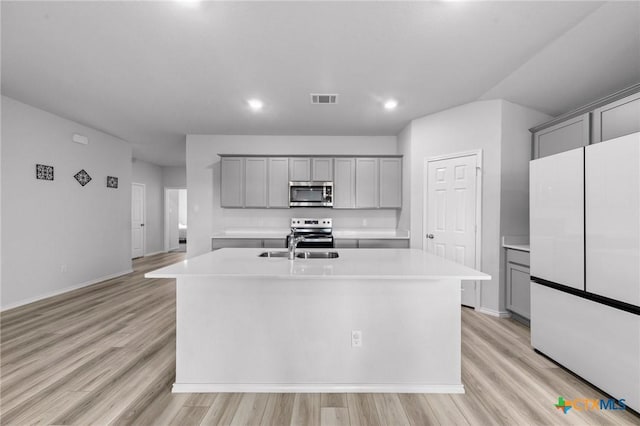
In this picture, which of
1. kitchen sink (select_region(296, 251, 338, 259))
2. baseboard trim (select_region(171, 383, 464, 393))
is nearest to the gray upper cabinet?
kitchen sink (select_region(296, 251, 338, 259))

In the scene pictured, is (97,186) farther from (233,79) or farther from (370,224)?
(370,224)

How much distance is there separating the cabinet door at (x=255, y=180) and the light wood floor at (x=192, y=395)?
2.41 metres

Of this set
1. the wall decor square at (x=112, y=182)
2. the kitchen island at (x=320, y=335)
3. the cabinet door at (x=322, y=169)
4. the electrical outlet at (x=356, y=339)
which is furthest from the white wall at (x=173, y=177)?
the electrical outlet at (x=356, y=339)

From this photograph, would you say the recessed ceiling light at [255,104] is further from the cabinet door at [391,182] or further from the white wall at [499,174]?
the white wall at [499,174]

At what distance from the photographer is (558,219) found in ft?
7.43

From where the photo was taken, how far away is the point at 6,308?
3467 millimetres

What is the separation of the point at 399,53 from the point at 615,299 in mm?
2428

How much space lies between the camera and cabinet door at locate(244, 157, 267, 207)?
4.80 metres

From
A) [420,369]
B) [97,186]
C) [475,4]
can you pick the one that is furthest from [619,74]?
[97,186]

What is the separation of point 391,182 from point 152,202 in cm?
673

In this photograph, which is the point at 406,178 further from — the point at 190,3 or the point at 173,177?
the point at 173,177

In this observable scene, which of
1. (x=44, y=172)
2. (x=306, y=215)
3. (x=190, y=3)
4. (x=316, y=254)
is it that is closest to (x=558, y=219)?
(x=316, y=254)

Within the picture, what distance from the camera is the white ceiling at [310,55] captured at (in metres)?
1.99

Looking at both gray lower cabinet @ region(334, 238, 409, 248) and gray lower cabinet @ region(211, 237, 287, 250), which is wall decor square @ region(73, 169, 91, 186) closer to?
gray lower cabinet @ region(211, 237, 287, 250)
